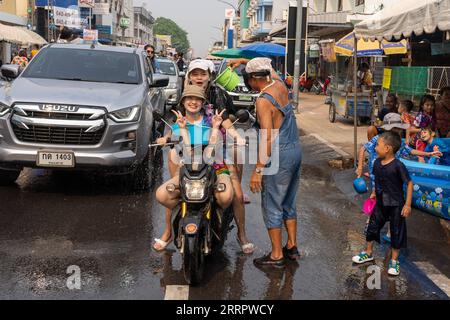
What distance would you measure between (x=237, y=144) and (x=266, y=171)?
1.13 ft

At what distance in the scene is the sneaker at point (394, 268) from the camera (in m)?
4.83

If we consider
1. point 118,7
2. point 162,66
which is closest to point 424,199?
point 162,66

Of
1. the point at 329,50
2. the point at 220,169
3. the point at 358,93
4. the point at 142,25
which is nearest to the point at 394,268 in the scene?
the point at 220,169

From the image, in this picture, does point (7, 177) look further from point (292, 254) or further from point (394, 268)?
point (394, 268)

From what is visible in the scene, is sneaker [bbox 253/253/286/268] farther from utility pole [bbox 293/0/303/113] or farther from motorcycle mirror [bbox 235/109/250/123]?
utility pole [bbox 293/0/303/113]

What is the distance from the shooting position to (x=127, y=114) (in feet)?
23.1

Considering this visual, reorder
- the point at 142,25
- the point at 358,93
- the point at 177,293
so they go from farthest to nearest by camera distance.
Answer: the point at 142,25 → the point at 358,93 → the point at 177,293

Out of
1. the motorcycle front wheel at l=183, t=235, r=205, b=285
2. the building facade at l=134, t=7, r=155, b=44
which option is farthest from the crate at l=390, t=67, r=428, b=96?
the building facade at l=134, t=7, r=155, b=44

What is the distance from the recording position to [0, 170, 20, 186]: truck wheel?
755cm

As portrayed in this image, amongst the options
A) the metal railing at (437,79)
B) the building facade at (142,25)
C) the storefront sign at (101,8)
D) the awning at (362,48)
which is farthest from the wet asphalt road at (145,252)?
the building facade at (142,25)

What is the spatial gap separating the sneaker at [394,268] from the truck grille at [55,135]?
3778mm

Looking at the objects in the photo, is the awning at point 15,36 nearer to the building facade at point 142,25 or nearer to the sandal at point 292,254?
the sandal at point 292,254

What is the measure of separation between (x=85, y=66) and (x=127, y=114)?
170 cm
